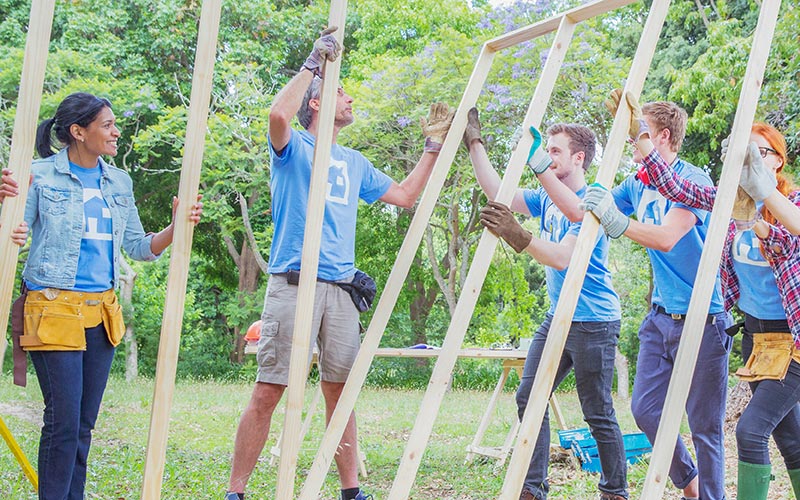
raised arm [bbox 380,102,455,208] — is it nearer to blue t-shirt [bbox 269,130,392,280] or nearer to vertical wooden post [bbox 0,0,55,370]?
blue t-shirt [bbox 269,130,392,280]

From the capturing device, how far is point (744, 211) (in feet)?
8.34

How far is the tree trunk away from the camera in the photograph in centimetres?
1202

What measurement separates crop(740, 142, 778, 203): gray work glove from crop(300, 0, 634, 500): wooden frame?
1.19 ft

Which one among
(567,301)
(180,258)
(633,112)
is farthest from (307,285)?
(633,112)

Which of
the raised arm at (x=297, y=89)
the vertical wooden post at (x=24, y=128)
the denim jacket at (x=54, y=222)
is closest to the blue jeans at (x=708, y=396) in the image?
the raised arm at (x=297, y=89)

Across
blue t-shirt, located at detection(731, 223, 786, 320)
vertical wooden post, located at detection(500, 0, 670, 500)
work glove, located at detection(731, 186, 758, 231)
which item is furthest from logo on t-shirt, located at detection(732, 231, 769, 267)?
vertical wooden post, located at detection(500, 0, 670, 500)

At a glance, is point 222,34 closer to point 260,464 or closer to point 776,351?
point 260,464

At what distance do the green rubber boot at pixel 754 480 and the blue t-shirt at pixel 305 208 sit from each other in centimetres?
154

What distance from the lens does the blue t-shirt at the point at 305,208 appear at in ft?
10.1

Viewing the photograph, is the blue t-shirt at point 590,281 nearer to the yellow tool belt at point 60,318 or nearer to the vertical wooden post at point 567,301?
the vertical wooden post at point 567,301

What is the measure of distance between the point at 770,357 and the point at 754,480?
1.32 feet

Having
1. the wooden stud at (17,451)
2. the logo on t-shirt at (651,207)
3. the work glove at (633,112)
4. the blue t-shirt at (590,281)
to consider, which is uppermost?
the work glove at (633,112)

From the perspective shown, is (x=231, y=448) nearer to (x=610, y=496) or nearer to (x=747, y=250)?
(x=610, y=496)

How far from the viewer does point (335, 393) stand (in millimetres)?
3207
